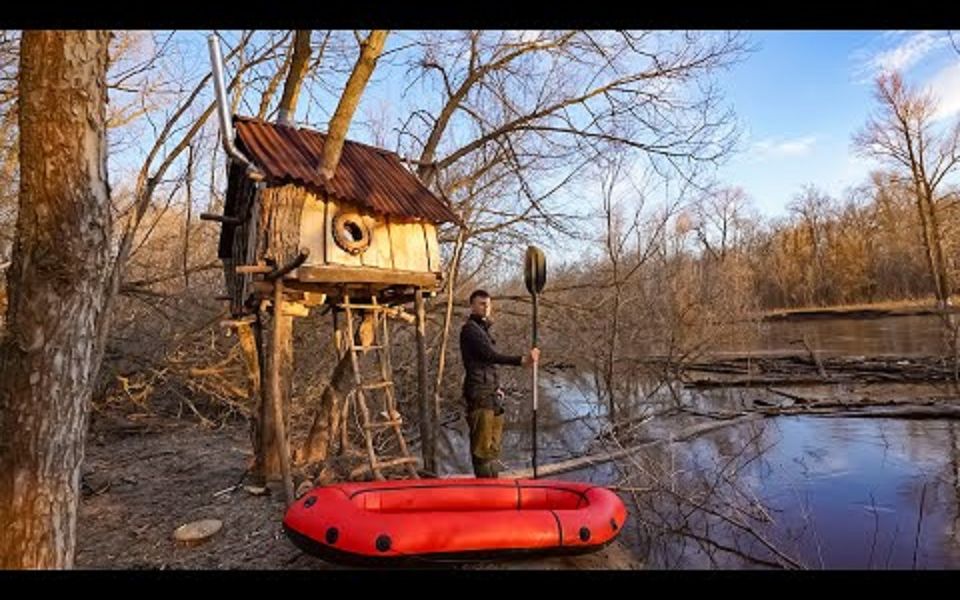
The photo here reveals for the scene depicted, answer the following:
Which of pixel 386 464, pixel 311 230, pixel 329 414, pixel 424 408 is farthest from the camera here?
pixel 329 414

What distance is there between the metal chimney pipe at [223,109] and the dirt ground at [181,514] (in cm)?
380

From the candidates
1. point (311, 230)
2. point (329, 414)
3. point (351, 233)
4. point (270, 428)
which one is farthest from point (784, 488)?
point (311, 230)

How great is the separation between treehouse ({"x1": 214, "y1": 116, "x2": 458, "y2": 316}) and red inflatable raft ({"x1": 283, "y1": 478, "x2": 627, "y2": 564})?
251cm

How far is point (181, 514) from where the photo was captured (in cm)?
674

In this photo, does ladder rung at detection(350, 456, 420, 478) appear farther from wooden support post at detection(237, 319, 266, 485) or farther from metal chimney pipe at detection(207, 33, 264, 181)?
metal chimney pipe at detection(207, 33, 264, 181)

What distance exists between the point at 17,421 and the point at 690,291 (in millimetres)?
15212

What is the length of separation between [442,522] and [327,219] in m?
3.67

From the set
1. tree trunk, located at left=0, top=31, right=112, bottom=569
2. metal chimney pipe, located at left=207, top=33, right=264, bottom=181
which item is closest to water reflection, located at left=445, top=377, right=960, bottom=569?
tree trunk, located at left=0, top=31, right=112, bottom=569

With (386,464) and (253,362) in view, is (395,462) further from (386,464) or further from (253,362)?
(253,362)

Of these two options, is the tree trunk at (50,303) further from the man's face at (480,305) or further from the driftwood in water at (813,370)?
the driftwood in water at (813,370)

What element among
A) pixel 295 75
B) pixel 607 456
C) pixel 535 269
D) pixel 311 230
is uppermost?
pixel 295 75
